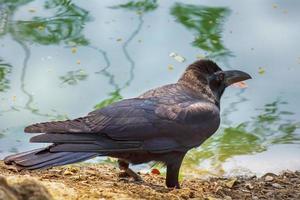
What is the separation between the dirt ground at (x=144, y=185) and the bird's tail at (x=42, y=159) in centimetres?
10

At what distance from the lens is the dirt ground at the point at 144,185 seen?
4.33m

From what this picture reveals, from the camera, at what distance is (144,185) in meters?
4.91

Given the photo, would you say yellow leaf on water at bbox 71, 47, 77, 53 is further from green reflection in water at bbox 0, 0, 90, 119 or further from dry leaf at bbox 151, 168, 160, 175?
dry leaf at bbox 151, 168, 160, 175

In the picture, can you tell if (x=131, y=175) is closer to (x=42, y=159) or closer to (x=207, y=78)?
(x=42, y=159)

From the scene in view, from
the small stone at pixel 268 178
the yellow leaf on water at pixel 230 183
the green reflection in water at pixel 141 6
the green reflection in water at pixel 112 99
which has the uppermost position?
the green reflection in water at pixel 141 6

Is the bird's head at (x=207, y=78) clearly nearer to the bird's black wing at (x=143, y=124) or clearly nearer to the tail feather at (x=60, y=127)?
the bird's black wing at (x=143, y=124)

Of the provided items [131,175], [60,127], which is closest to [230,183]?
[131,175]

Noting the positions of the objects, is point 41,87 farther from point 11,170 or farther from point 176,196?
point 176,196

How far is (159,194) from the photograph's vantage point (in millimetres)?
4520

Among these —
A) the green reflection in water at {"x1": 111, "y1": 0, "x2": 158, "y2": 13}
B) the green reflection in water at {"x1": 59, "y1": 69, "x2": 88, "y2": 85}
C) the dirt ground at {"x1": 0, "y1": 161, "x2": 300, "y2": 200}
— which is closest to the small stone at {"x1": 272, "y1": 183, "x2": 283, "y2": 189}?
the dirt ground at {"x1": 0, "y1": 161, "x2": 300, "y2": 200}

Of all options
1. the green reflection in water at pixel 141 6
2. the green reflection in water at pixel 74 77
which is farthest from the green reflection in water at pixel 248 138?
the green reflection in water at pixel 141 6

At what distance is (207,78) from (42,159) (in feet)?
4.85

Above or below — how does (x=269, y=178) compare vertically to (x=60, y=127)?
below

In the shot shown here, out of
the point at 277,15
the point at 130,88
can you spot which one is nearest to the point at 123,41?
the point at 130,88
